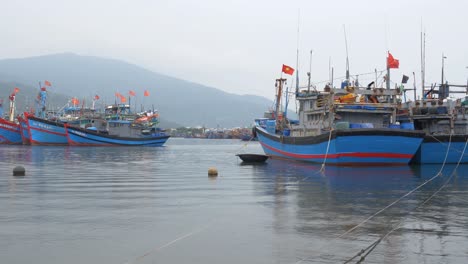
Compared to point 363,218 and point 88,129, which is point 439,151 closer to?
point 363,218

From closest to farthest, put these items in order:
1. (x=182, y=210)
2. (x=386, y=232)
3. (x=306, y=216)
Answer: (x=386, y=232)
(x=306, y=216)
(x=182, y=210)

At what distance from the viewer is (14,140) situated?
97.2 meters

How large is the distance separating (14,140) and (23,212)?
8977cm

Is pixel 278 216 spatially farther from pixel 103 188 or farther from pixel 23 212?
pixel 103 188

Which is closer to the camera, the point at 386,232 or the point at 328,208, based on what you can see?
the point at 386,232

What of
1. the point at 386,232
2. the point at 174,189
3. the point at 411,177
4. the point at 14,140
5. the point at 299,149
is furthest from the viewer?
the point at 14,140

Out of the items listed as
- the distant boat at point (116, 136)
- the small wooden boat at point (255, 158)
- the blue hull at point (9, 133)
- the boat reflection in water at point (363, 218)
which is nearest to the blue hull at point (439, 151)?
the small wooden boat at point (255, 158)

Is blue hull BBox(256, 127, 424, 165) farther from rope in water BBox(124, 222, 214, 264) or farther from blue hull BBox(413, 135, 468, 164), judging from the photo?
rope in water BBox(124, 222, 214, 264)

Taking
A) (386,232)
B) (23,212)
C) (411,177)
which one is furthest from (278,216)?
(411,177)

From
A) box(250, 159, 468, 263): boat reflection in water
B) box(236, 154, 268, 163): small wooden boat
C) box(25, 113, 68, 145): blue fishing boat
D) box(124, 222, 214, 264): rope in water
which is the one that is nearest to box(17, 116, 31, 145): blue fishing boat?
box(25, 113, 68, 145): blue fishing boat

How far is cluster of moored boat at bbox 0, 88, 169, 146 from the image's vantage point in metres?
85.1

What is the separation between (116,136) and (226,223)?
7602cm

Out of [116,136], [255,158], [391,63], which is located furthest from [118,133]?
[391,63]

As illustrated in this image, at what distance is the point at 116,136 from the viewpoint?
86.8 metres
